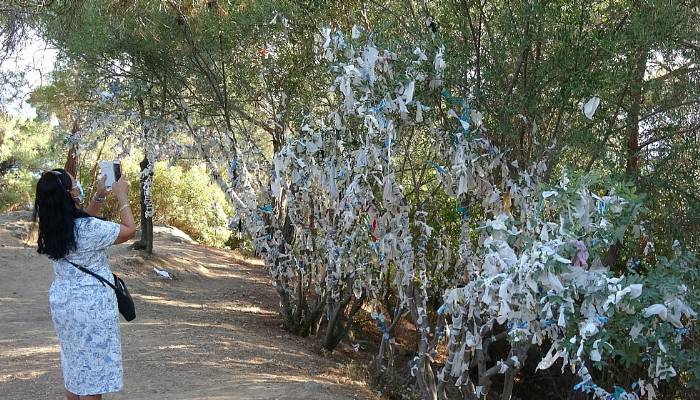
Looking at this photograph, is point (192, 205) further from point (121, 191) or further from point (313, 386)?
point (121, 191)

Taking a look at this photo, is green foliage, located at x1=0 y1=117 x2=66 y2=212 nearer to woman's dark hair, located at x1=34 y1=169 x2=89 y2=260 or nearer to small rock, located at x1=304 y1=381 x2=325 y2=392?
small rock, located at x1=304 y1=381 x2=325 y2=392

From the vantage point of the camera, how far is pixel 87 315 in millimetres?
3188

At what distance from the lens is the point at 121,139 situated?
8.46 meters

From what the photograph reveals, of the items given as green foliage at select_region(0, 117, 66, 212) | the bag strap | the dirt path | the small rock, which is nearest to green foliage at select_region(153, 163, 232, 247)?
green foliage at select_region(0, 117, 66, 212)

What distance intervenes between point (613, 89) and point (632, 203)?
7.46 ft

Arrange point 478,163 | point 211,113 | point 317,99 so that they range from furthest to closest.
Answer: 1. point 211,113
2. point 317,99
3. point 478,163

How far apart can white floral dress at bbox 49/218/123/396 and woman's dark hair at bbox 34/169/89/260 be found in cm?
5

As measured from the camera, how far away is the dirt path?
541 cm

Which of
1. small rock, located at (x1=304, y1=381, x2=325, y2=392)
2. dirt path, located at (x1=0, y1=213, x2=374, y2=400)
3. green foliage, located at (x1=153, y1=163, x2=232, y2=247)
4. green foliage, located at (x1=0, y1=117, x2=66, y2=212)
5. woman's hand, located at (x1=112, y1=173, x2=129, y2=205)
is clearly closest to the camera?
woman's hand, located at (x1=112, y1=173, x2=129, y2=205)

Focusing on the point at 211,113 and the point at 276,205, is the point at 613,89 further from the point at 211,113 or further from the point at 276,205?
the point at 211,113

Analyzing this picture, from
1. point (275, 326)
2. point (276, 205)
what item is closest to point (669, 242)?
point (276, 205)

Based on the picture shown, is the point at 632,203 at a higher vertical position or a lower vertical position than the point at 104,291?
higher

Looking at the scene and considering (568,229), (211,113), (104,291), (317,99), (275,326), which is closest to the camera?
(568,229)

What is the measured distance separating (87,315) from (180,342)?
154 inches
